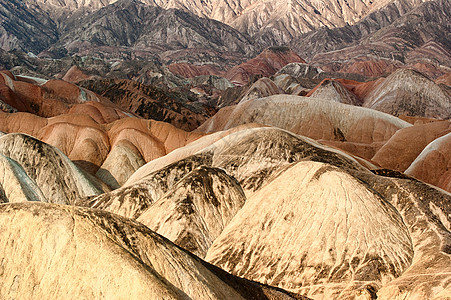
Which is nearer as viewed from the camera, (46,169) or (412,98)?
(46,169)

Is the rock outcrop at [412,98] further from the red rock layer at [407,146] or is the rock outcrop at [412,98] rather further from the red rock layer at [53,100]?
the red rock layer at [53,100]

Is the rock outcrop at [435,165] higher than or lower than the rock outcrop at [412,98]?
higher

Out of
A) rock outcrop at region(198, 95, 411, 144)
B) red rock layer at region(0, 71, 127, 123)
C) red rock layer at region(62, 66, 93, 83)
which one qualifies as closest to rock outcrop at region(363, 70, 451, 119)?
rock outcrop at region(198, 95, 411, 144)

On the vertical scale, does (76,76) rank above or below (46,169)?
above

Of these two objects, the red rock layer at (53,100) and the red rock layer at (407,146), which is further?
the red rock layer at (53,100)

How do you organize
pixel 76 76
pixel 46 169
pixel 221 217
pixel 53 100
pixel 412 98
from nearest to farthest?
pixel 221 217
pixel 46 169
pixel 53 100
pixel 412 98
pixel 76 76

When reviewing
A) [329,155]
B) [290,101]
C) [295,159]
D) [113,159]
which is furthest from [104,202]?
[290,101]

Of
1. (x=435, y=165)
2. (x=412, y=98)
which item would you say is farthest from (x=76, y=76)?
(x=435, y=165)

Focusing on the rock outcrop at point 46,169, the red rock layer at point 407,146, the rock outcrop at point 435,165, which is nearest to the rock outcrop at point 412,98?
the red rock layer at point 407,146

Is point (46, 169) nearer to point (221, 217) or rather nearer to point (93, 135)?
point (93, 135)

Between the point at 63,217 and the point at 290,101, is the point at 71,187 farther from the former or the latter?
the point at 290,101

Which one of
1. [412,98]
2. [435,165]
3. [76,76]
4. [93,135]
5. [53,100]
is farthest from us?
[76,76]
